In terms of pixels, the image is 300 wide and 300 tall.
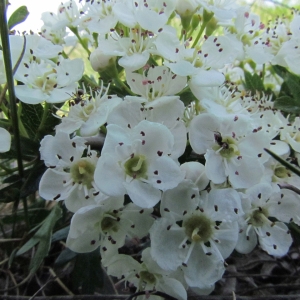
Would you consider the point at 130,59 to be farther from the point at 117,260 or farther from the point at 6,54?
the point at 117,260

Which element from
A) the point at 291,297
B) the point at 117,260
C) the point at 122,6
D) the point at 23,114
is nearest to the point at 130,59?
the point at 122,6

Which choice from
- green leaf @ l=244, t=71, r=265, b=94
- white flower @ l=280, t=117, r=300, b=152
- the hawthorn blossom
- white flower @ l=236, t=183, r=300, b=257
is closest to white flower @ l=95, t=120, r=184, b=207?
the hawthorn blossom

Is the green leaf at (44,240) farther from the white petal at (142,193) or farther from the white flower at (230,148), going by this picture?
the white flower at (230,148)

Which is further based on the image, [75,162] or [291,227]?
[291,227]

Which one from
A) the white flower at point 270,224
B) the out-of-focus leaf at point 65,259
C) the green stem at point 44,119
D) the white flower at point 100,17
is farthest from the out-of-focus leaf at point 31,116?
the white flower at point 270,224

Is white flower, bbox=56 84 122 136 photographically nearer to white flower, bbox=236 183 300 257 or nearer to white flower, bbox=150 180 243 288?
white flower, bbox=150 180 243 288

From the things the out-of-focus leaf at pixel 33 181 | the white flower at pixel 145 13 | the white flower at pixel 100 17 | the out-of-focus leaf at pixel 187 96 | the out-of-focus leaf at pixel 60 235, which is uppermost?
the white flower at pixel 145 13

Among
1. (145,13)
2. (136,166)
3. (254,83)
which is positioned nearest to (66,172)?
(136,166)
